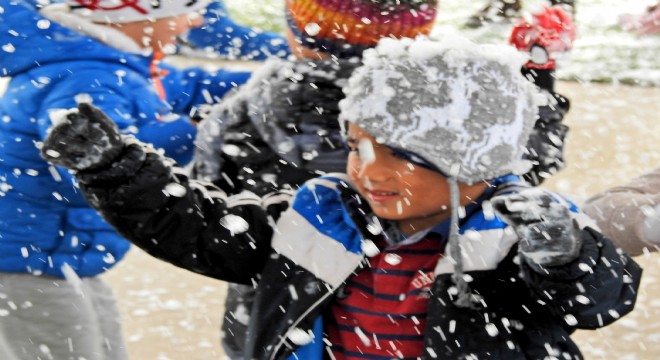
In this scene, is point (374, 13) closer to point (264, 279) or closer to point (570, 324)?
point (264, 279)

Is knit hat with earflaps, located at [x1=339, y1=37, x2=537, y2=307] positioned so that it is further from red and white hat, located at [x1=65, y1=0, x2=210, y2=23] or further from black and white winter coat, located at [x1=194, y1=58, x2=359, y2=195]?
red and white hat, located at [x1=65, y1=0, x2=210, y2=23]

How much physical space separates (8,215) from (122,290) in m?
1.76

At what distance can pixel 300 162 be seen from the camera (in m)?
2.72

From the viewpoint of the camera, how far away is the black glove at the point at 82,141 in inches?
84.7

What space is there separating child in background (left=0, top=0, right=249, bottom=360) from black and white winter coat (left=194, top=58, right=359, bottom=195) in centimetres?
13

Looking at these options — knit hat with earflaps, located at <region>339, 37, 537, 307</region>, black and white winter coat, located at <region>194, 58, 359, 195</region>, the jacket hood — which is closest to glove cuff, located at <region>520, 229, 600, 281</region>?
knit hat with earflaps, located at <region>339, 37, 537, 307</region>

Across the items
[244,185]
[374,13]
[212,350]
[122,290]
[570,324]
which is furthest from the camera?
[122,290]

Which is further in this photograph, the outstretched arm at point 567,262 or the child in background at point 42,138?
the child in background at point 42,138

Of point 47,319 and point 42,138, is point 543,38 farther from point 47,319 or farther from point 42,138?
point 47,319

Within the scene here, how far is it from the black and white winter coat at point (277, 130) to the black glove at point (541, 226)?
790 mm

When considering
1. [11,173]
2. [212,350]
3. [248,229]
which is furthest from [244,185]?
[212,350]

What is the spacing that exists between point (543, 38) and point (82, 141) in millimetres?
1639

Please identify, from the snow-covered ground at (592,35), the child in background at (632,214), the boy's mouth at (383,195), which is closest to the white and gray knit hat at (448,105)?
the boy's mouth at (383,195)

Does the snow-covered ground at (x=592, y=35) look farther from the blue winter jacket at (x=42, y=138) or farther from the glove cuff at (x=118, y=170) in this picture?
the glove cuff at (x=118, y=170)
